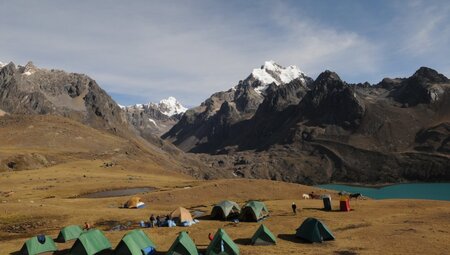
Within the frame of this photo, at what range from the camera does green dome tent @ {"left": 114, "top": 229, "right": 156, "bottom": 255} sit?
34.6m

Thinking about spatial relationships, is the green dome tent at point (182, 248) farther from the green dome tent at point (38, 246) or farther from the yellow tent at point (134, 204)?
the yellow tent at point (134, 204)

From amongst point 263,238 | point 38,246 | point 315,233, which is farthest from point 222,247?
point 38,246

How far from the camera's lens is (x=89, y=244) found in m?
35.6

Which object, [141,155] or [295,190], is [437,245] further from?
[141,155]

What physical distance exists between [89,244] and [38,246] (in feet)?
16.6

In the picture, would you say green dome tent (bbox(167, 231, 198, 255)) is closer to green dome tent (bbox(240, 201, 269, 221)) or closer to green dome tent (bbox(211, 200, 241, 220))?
green dome tent (bbox(240, 201, 269, 221))

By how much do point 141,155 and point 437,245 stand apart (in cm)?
15241

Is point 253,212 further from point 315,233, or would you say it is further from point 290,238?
point 315,233

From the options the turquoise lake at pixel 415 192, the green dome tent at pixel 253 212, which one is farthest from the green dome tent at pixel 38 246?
the turquoise lake at pixel 415 192

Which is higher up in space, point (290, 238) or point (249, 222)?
point (249, 222)

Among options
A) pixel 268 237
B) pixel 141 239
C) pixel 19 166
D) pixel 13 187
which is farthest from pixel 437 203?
pixel 19 166

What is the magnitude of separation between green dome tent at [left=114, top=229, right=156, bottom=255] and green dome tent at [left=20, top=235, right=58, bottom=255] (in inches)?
281

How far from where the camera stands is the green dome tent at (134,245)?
34562 mm

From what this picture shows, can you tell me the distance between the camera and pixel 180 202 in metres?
68.5
